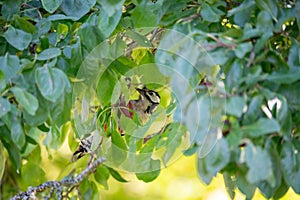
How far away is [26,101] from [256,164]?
0.26m

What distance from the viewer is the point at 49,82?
2.13 feet

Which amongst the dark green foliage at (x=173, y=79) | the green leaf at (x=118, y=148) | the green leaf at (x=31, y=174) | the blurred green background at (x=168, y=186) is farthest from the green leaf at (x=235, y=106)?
the blurred green background at (x=168, y=186)

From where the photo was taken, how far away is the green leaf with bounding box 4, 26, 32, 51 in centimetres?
75

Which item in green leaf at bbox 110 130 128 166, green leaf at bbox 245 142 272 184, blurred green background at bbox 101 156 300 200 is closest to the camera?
green leaf at bbox 245 142 272 184

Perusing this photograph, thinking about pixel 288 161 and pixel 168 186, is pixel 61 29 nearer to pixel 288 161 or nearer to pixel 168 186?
pixel 288 161

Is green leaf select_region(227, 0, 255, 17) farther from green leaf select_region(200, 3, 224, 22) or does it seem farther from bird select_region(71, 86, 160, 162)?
bird select_region(71, 86, 160, 162)

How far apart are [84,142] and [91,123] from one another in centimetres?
10

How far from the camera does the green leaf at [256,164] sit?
53 cm

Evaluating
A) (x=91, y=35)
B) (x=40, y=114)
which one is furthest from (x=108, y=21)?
(x=40, y=114)

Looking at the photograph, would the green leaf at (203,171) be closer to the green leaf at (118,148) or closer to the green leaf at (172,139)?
the green leaf at (172,139)

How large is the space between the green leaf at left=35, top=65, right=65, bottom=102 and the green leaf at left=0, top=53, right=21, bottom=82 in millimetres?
41

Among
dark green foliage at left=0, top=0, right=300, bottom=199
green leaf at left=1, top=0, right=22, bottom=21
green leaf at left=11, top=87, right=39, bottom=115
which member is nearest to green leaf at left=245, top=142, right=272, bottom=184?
dark green foliage at left=0, top=0, right=300, bottom=199

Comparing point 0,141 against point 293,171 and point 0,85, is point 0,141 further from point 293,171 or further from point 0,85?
point 293,171

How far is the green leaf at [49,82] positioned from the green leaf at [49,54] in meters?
0.05
